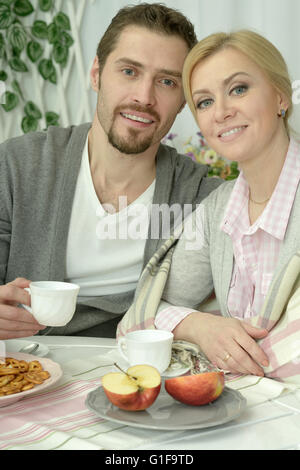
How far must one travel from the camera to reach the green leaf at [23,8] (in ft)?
8.12

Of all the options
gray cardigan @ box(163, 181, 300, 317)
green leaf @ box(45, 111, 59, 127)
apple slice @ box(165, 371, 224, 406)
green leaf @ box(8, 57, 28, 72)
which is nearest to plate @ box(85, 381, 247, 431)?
apple slice @ box(165, 371, 224, 406)

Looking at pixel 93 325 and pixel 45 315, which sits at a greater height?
pixel 45 315

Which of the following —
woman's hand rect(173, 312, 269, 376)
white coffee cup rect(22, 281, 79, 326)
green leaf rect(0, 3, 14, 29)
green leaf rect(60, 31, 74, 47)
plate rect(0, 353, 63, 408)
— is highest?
green leaf rect(0, 3, 14, 29)

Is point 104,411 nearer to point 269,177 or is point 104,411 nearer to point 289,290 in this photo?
point 289,290

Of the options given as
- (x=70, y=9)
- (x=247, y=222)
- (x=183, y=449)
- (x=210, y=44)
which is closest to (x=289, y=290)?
(x=247, y=222)

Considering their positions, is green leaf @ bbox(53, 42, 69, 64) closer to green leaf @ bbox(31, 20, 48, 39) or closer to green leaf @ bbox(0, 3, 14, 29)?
green leaf @ bbox(31, 20, 48, 39)

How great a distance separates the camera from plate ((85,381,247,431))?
68 cm

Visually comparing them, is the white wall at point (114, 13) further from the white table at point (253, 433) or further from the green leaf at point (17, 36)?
the white table at point (253, 433)

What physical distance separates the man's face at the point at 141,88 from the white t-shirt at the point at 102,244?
0.49 ft

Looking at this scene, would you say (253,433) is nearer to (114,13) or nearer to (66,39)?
(114,13)

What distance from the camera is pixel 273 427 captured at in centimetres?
72

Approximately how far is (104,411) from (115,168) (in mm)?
863

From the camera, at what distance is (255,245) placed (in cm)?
112

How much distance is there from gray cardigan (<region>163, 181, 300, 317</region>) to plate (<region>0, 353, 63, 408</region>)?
305mm
